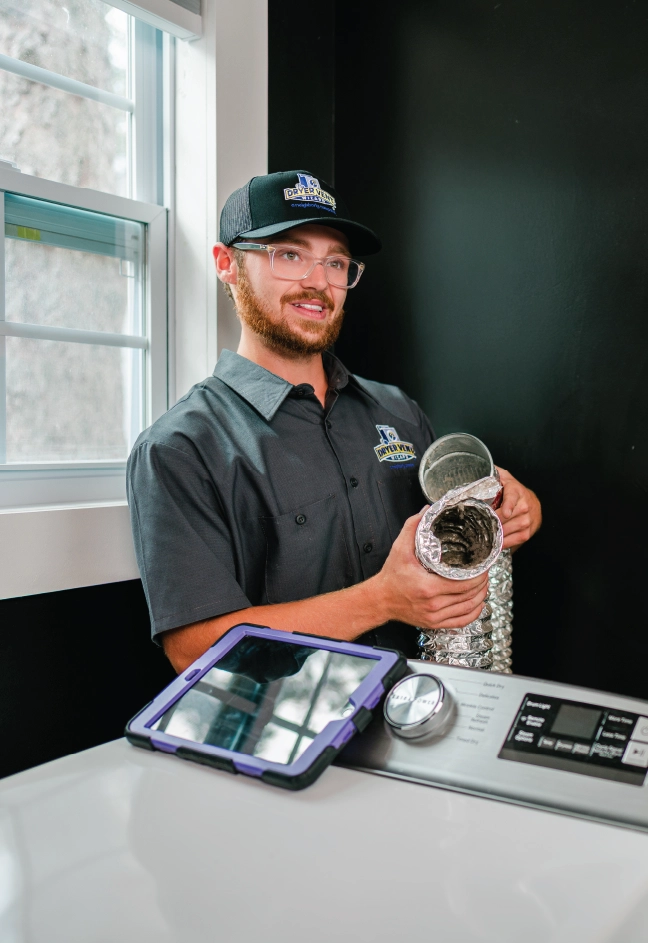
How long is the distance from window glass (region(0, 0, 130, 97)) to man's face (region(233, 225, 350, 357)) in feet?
1.65

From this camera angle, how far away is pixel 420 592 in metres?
1.06

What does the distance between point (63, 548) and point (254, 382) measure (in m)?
0.47

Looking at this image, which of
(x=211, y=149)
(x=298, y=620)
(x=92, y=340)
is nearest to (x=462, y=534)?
(x=298, y=620)

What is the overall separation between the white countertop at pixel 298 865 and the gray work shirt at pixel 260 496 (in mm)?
637

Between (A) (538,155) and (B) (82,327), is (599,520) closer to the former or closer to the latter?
(A) (538,155)

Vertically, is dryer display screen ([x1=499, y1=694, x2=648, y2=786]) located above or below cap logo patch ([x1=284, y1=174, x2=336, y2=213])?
below

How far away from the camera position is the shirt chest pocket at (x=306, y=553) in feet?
4.57

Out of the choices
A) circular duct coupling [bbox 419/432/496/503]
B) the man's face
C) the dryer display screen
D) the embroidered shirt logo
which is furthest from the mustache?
the dryer display screen

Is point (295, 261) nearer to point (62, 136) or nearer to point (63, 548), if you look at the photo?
point (62, 136)

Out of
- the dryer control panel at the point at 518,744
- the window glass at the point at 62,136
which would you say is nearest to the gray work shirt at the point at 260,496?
the window glass at the point at 62,136

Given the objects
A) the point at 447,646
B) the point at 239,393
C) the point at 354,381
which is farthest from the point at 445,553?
the point at 354,381

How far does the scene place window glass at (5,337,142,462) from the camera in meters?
1.46

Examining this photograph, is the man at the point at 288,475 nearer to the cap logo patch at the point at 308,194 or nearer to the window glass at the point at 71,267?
the cap logo patch at the point at 308,194

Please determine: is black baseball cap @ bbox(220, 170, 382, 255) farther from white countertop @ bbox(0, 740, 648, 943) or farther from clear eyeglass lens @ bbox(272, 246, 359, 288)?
white countertop @ bbox(0, 740, 648, 943)
